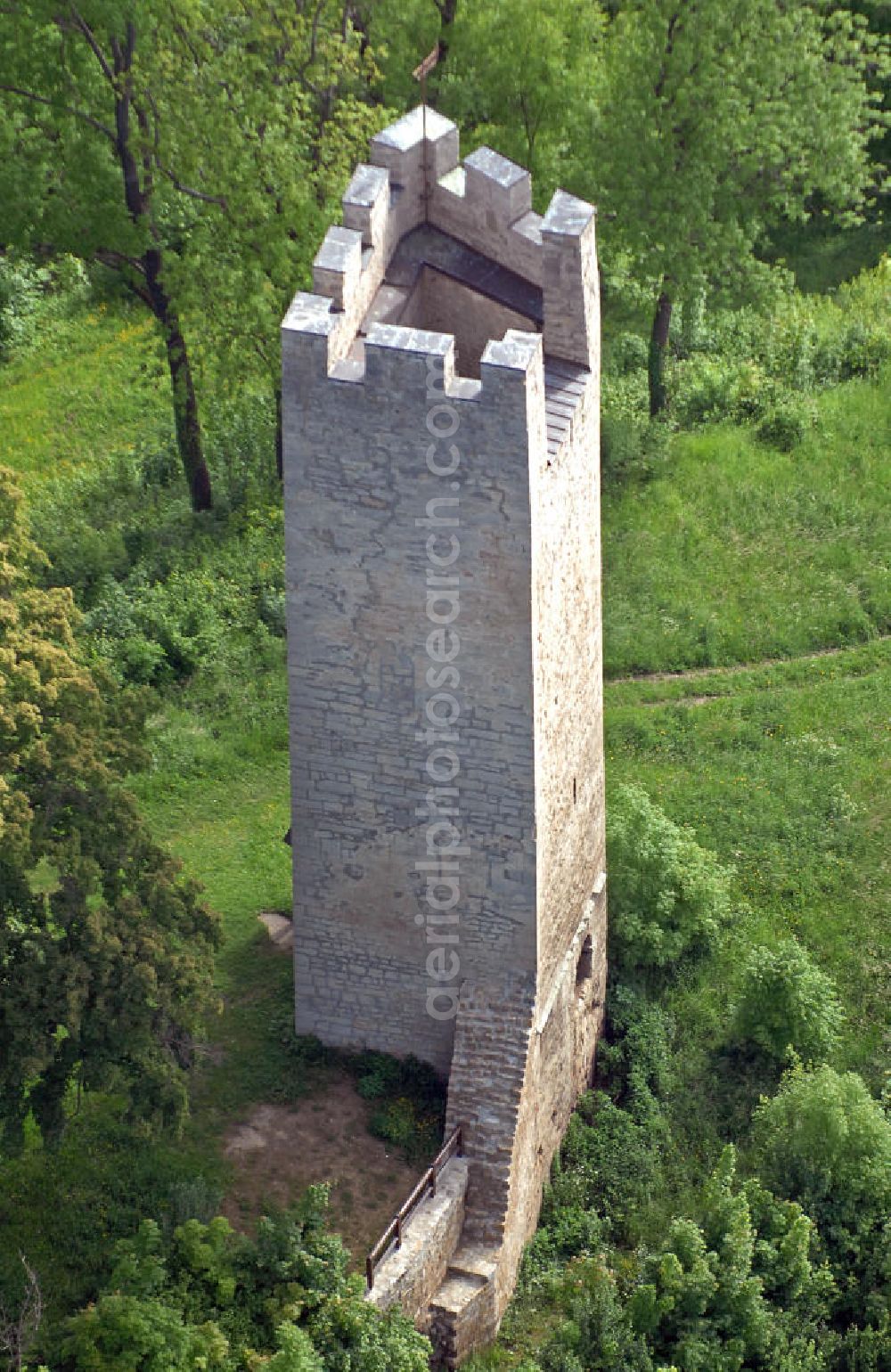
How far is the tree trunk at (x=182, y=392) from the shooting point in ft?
115

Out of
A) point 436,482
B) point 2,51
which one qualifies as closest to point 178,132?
point 2,51

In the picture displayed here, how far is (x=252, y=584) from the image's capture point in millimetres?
35125

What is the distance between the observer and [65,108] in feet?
111

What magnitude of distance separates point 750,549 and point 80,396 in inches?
535

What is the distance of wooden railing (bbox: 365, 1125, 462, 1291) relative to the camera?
2223 centimetres

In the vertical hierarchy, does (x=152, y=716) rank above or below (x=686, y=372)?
below

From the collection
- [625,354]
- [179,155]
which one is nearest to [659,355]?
[625,354]

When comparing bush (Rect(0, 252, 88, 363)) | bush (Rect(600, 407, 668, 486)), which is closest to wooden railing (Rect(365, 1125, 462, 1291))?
bush (Rect(600, 407, 668, 486))

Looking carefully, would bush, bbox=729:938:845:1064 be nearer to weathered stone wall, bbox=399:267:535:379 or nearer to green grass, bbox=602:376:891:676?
green grass, bbox=602:376:891:676

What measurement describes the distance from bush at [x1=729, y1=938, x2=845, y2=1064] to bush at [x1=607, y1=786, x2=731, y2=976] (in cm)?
123

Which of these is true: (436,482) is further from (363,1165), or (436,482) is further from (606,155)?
(606,155)

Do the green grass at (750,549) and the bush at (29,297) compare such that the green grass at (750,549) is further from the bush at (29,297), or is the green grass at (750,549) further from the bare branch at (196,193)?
the bush at (29,297)

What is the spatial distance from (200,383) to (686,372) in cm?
954

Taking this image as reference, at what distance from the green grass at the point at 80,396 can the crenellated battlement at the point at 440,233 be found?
1504 centimetres
